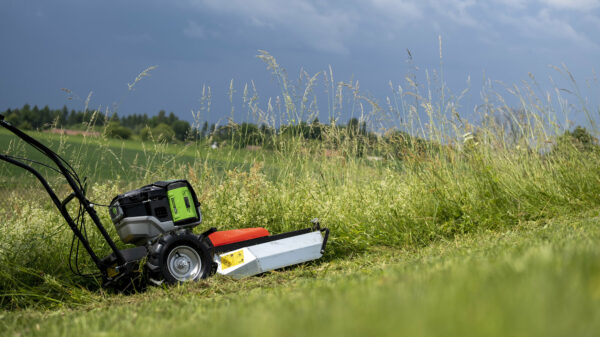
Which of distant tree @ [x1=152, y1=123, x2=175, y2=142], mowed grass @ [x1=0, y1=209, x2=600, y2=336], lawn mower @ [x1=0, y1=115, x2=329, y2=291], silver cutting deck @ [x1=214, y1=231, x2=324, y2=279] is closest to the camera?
mowed grass @ [x1=0, y1=209, x2=600, y2=336]

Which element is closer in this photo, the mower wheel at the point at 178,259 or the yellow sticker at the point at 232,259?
the mower wheel at the point at 178,259

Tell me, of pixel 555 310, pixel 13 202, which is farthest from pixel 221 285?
pixel 13 202

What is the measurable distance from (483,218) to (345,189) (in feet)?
5.23

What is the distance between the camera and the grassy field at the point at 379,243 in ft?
4.58

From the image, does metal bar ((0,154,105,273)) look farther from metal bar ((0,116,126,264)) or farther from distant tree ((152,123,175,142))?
distant tree ((152,123,175,142))

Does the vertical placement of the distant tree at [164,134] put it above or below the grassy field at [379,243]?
above

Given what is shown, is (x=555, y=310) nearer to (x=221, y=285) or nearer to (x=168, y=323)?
(x=168, y=323)

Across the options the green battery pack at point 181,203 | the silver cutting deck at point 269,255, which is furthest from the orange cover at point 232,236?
the green battery pack at point 181,203

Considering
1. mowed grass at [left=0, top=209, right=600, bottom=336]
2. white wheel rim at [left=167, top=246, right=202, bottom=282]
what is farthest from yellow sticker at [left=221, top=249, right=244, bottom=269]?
mowed grass at [left=0, top=209, right=600, bottom=336]

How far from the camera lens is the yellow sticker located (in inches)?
171

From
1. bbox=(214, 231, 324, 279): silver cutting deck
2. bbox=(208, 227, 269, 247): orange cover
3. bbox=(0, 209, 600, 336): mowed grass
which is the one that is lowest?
bbox=(214, 231, 324, 279): silver cutting deck

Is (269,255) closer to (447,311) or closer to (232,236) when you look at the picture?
(232,236)

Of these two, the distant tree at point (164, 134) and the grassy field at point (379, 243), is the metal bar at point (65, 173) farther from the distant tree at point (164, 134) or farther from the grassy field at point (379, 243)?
the distant tree at point (164, 134)

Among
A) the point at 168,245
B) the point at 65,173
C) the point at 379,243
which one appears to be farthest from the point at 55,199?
the point at 379,243
